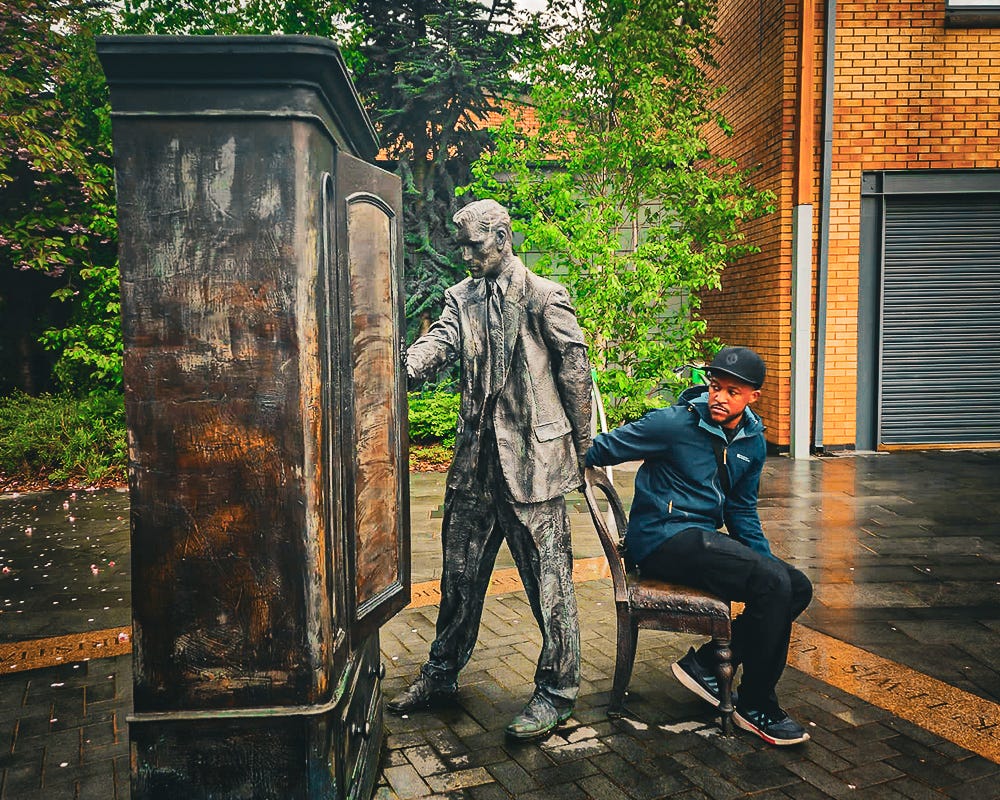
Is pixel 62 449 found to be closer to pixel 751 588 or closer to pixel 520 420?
pixel 520 420

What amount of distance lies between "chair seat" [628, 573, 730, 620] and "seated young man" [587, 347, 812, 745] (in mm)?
52

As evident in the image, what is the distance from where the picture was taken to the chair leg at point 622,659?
3650 mm

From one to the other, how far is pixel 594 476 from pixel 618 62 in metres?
6.98

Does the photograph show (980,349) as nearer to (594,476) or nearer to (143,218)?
(594,476)

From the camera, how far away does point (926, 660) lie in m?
4.27

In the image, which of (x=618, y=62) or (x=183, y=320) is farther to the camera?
(x=618, y=62)

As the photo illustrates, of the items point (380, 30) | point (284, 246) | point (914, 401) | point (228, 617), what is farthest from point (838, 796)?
point (380, 30)

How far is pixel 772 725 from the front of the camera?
3.41 m

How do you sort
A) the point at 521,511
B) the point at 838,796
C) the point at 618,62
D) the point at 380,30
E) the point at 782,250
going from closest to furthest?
the point at 838,796 → the point at 521,511 → the point at 618,62 → the point at 782,250 → the point at 380,30

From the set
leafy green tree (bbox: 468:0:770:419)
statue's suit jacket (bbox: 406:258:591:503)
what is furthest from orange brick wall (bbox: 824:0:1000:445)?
statue's suit jacket (bbox: 406:258:591:503)

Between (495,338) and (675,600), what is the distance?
4.61 feet

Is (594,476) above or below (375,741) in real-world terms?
above

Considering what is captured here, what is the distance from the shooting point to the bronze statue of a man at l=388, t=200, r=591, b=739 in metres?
3.54

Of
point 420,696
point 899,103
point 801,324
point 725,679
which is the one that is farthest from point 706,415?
point 899,103
